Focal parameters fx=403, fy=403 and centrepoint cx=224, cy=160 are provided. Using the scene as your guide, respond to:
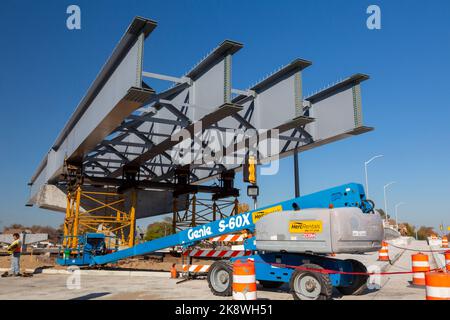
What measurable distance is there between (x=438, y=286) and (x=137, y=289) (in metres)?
7.63

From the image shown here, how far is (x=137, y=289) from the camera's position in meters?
10.9

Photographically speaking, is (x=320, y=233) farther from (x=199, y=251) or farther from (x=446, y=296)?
(x=199, y=251)

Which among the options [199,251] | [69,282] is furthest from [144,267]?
[199,251]

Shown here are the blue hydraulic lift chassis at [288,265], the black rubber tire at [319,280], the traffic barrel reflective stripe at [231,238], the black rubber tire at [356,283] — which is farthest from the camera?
the traffic barrel reflective stripe at [231,238]

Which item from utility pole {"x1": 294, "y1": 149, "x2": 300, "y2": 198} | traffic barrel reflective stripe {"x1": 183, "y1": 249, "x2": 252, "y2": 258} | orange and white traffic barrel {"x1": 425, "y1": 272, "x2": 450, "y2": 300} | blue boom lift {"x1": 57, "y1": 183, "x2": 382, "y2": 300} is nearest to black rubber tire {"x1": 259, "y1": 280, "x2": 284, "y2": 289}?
blue boom lift {"x1": 57, "y1": 183, "x2": 382, "y2": 300}

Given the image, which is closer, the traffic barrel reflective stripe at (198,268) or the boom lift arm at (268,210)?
the boom lift arm at (268,210)

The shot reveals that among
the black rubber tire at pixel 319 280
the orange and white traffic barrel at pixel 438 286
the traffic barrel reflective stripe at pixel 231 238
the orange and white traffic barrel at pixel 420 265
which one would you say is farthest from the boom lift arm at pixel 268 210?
the orange and white traffic barrel at pixel 420 265

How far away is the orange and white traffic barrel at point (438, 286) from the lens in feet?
18.9

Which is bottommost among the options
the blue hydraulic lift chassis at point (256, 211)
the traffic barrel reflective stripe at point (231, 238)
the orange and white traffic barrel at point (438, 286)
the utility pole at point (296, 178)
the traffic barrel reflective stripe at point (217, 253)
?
the orange and white traffic barrel at point (438, 286)

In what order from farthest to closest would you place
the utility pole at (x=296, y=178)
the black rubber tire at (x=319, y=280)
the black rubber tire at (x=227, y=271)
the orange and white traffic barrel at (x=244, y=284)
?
the utility pole at (x=296, y=178) → the black rubber tire at (x=227, y=271) → the black rubber tire at (x=319, y=280) → the orange and white traffic barrel at (x=244, y=284)

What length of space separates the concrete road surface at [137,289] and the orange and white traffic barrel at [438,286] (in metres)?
3.32

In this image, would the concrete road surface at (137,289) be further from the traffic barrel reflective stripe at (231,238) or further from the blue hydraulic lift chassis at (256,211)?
the traffic barrel reflective stripe at (231,238)

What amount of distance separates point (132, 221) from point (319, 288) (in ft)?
55.6
